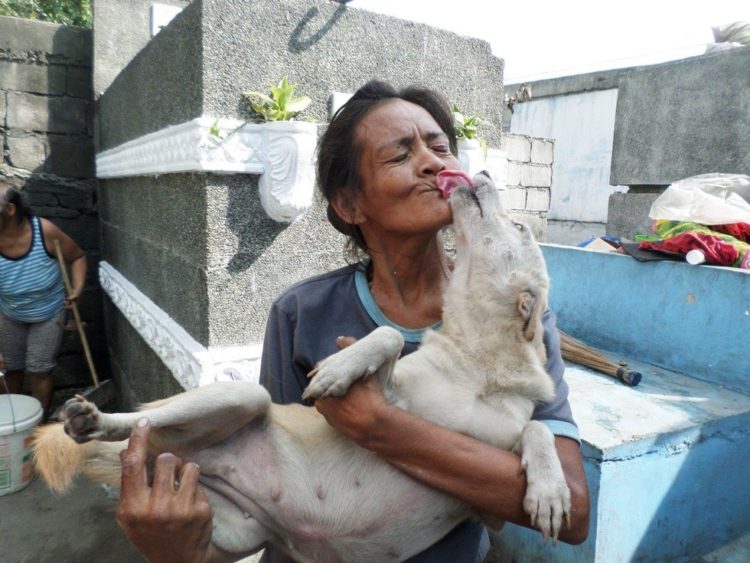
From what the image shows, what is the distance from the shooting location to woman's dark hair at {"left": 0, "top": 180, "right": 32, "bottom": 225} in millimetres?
5148

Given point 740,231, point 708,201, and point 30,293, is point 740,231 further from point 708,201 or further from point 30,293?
point 30,293

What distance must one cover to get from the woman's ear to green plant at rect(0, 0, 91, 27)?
12.8m

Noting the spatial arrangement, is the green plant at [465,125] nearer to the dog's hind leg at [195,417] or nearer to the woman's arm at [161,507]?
the dog's hind leg at [195,417]

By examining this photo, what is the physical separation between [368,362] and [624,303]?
11.2ft

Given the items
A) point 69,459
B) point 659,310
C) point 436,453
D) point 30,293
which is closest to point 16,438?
point 30,293

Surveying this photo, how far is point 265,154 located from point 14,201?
3682 mm

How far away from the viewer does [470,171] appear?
344 cm

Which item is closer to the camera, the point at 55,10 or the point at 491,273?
the point at 491,273

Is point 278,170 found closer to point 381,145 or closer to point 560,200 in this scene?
point 381,145

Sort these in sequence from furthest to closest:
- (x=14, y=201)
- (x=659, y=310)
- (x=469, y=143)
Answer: (x=14, y=201) < (x=659, y=310) < (x=469, y=143)

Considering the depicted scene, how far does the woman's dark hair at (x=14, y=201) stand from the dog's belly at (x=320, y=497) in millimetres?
4553

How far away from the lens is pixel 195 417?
1755mm

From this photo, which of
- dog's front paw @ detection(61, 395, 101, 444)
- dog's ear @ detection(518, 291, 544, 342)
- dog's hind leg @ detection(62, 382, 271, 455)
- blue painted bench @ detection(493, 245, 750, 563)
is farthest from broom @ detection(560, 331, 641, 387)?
dog's front paw @ detection(61, 395, 101, 444)

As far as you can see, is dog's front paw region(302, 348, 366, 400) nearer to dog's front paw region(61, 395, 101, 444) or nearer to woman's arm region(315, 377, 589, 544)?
woman's arm region(315, 377, 589, 544)
